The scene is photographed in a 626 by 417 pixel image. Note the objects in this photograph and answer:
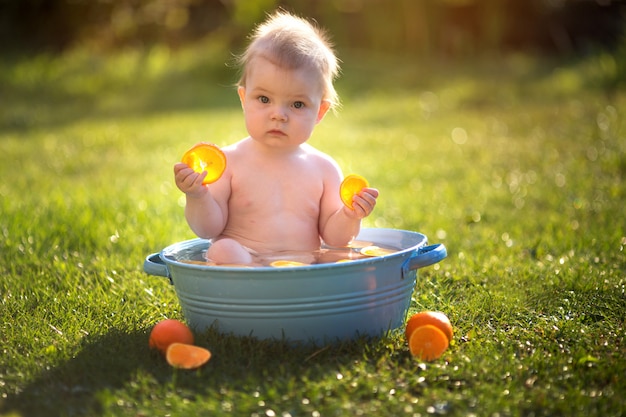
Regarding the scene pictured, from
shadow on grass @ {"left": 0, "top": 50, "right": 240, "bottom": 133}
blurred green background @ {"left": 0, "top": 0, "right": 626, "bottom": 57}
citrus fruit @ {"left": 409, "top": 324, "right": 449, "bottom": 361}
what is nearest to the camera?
citrus fruit @ {"left": 409, "top": 324, "right": 449, "bottom": 361}

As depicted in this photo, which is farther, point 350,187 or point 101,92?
point 101,92

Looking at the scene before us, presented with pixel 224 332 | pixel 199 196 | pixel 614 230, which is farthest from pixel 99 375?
pixel 614 230

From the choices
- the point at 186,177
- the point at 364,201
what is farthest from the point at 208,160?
the point at 364,201

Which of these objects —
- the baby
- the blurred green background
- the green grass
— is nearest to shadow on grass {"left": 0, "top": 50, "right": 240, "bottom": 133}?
the green grass

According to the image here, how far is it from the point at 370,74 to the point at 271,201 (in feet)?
28.5

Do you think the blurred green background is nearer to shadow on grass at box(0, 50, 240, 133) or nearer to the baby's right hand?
shadow on grass at box(0, 50, 240, 133)

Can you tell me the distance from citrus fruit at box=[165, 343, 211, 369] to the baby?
35cm

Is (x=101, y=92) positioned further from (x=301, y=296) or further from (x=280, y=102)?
(x=301, y=296)

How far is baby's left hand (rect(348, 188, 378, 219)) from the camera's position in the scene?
2588 millimetres

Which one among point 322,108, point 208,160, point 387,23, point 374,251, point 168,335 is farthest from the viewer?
point 387,23

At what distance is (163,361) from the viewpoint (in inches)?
92.0

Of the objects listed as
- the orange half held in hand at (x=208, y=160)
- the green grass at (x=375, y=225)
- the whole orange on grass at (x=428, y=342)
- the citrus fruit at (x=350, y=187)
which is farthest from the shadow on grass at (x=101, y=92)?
the whole orange on grass at (x=428, y=342)

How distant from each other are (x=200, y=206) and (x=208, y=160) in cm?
15

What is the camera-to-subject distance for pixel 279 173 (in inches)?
→ 110
